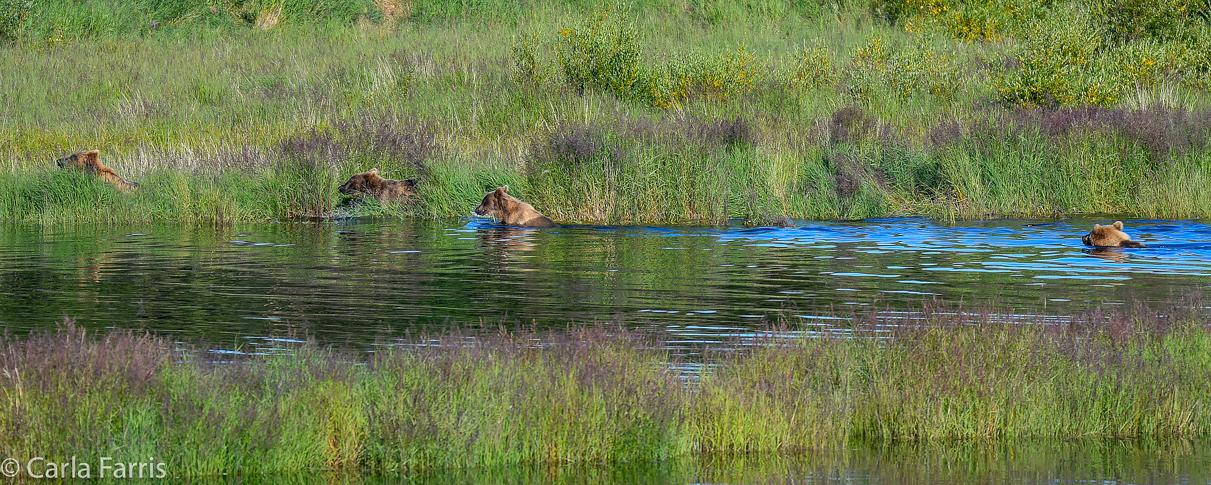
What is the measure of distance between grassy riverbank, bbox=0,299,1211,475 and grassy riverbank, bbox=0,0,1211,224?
11853 millimetres

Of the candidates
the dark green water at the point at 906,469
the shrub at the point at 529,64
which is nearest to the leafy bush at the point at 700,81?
the shrub at the point at 529,64

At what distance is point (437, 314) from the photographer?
1059cm

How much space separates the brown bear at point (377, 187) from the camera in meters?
21.1

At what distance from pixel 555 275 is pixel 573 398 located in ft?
21.7

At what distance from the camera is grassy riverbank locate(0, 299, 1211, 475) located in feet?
21.0

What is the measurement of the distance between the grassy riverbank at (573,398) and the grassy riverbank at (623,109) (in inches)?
467

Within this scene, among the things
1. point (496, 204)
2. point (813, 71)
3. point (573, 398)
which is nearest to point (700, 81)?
point (813, 71)

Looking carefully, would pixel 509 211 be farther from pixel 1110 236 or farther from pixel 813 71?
pixel 813 71

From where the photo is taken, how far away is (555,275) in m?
13.5

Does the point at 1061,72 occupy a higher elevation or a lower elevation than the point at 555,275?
higher

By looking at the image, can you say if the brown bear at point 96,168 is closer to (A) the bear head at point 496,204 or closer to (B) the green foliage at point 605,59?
(A) the bear head at point 496,204

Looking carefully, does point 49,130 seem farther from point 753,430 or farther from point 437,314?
point 753,430

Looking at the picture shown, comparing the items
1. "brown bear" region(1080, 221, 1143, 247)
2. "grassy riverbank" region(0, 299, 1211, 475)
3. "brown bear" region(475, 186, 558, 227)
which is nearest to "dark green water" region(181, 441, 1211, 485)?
"grassy riverbank" region(0, 299, 1211, 475)

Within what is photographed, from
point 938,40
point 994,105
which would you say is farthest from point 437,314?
point 938,40
